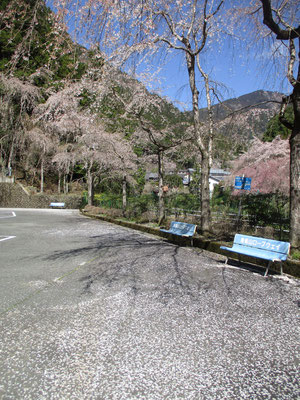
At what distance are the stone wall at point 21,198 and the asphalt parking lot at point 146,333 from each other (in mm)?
30685

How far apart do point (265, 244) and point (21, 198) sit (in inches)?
1309

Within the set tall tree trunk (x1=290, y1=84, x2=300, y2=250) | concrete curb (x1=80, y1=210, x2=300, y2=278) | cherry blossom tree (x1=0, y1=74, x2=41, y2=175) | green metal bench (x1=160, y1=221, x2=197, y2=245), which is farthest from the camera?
cherry blossom tree (x1=0, y1=74, x2=41, y2=175)

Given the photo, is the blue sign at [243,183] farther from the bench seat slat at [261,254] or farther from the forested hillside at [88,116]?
the bench seat slat at [261,254]

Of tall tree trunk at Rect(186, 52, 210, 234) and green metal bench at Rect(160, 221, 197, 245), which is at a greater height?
tall tree trunk at Rect(186, 52, 210, 234)

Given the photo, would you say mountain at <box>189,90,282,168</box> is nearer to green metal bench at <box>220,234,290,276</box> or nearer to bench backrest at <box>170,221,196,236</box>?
bench backrest at <box>170,221,196,236</box>

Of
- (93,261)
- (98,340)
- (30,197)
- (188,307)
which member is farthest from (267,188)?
(30,197)

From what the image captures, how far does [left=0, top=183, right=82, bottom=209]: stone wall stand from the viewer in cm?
3506

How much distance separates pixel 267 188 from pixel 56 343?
2311 centimetres

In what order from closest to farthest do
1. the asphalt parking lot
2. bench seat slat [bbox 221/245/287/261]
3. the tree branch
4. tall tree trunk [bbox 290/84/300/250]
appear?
the asphalt parking lot → bench seat slat [bbox 221/245/287/261] → tall tree trunk [bbox 290/84/300/250] → the tree branch

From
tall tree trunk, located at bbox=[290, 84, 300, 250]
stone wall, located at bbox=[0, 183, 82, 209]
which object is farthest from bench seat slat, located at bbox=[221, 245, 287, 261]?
stone wall, located at bbox=[0, 183, 82, 209]

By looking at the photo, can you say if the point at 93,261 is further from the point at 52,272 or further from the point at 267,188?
the point at 267,188

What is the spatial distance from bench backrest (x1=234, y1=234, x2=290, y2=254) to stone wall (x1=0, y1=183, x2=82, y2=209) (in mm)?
31389

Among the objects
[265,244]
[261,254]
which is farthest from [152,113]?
[261,254]

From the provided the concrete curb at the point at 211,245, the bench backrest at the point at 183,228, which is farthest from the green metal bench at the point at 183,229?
the concrete curb at the point at 211,245
